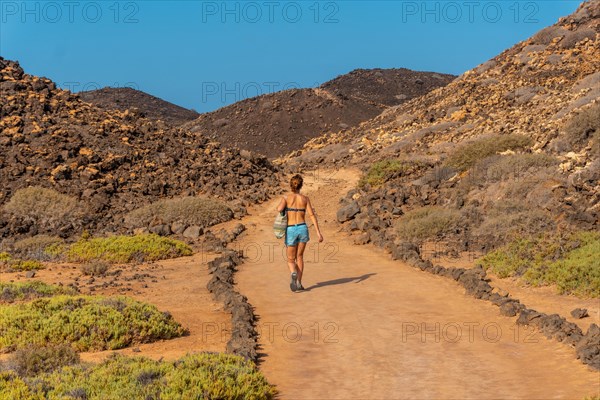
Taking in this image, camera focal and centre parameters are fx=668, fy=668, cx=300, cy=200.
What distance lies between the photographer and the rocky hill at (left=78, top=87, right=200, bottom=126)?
96.3 m

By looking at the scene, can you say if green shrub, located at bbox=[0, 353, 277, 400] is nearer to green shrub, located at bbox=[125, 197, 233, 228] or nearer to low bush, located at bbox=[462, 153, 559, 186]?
low bush, located at bbox=[462, 153, 559, 186]

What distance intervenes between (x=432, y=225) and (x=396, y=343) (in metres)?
9.46

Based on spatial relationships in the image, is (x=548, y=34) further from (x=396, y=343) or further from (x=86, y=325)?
(x=86, y=325)

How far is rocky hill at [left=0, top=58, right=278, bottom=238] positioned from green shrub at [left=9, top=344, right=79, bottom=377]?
1450 cm


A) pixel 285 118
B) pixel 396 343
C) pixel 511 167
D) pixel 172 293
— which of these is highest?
pixel 285 118

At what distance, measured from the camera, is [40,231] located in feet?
75.3

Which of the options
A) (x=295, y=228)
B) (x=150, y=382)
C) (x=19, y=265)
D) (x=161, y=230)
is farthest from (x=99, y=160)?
(x=150, y=382)

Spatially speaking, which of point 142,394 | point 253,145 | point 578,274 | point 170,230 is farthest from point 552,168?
point 253,145

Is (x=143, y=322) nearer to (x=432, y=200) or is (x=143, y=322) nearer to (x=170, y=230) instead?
(x=170, y=230)

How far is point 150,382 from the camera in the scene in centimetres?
729

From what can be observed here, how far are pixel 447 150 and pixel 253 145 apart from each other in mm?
36113

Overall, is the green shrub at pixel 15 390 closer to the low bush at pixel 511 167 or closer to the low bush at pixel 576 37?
the low bush at pixel 511 167

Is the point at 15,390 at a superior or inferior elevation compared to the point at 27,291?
inferior

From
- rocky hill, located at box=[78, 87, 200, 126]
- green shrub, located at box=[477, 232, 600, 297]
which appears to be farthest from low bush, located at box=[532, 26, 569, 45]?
rocky hill, located at box=[78, 87, 200, 126]
